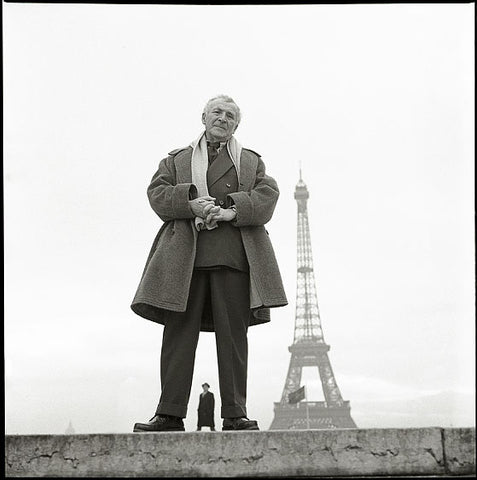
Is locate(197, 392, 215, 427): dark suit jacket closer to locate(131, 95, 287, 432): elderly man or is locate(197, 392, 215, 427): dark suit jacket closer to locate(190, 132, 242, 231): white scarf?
locate(131, 95, 287, 432): elderly man

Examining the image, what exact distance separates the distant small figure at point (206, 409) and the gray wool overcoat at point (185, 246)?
7118 millimetres

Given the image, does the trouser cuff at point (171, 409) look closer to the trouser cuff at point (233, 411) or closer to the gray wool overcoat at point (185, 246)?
the trouser cuff at point (233, 411)

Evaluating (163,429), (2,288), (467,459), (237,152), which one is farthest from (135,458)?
(237,152)

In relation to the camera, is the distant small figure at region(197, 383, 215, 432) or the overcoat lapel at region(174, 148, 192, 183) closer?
the overcoat lapel at region(174, 148, 192, 183)

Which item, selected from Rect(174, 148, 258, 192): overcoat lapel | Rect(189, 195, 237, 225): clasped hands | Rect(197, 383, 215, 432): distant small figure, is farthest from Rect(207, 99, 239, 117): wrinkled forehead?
Rect(197, 383, 215, 432): distant small figure

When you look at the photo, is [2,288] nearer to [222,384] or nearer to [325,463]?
[222,384]

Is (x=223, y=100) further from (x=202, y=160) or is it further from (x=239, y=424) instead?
(x=239, y=424)

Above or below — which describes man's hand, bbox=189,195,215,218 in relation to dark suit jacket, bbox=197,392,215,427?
above

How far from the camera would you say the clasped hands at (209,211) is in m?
5.60

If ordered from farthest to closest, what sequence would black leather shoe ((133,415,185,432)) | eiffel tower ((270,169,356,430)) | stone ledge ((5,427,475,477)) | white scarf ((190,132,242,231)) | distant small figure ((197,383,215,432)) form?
eiffel tower ((270,169,356,430)) < distant small figure ((197,383,215,432)) < white scarf ((190,132,242,231)) < black leather shoe ((133,415,185,432)) < stone ledge ((5,427,475,477))

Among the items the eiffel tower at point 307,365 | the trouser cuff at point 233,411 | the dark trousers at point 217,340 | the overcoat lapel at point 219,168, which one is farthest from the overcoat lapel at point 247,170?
the eiffel tower at point 307,365

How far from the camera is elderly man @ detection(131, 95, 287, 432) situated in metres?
5.45

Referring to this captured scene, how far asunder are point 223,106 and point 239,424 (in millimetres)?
2390

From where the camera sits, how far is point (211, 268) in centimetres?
564
